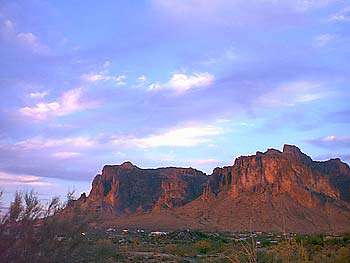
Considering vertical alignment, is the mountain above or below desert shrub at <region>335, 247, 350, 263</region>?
above

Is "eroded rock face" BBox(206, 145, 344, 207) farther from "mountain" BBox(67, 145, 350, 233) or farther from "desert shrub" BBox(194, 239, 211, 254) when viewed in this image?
→ "desert shrub" BBox(194, 239, 211, 254)

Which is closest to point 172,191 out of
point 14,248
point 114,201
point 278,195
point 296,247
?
point 114,201

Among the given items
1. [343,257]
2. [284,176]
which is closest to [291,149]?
[284,176]

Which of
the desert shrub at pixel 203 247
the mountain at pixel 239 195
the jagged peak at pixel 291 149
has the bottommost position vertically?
the desert shrub at pixel 203 247

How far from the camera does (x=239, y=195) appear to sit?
12825 cm

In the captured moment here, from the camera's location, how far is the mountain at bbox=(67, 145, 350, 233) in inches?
4308

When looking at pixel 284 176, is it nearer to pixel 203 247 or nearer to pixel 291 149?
pixel 291 149

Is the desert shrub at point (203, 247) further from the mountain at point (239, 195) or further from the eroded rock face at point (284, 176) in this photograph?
the eroded rock face at point (284, 176)

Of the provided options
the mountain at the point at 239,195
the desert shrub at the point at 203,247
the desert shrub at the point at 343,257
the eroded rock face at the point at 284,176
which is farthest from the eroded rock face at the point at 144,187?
the desert shrub at the point at 343,257

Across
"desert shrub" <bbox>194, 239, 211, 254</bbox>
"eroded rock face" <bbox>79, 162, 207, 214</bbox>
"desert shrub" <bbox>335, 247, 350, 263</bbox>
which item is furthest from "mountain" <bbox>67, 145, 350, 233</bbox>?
"desert shrub" <bbox>335, 247, 350, 263</bbox>

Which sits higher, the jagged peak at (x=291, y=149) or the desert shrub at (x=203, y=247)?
the jagged peak at (x=291, y=149)

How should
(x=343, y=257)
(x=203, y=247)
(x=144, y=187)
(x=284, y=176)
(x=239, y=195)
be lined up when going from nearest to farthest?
(x=343, y=257)
(x=203, y=247)
(x=284, y=176)
(x=239, y=195)
(x=144, y=187)

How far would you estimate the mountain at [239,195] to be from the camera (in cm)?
10942

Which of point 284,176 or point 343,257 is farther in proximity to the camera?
point 284,176
